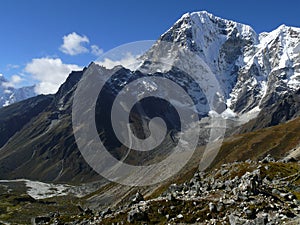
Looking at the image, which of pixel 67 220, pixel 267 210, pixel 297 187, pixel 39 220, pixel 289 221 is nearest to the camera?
pixel 289 221

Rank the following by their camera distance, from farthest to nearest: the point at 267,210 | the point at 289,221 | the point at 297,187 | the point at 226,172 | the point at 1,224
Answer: the point at 1,224
the point at 226,172
the point at 297,187
the point at 267,210
the point at 289,221

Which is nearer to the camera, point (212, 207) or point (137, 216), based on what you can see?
point (212, 207)

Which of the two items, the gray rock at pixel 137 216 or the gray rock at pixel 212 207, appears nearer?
the gray rock at pixel 212 207

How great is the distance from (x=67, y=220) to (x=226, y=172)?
1527 inches

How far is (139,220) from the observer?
49594 mm

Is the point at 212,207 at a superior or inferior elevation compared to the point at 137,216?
superior

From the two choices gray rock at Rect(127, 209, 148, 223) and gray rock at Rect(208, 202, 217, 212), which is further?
gray rock at Rect(127, 209, 148, 223)

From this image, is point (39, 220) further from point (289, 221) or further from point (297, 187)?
point (289, 221)

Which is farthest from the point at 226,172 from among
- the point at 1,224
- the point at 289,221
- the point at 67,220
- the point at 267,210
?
the point at 1,224

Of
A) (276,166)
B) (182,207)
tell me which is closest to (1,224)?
(276,166)

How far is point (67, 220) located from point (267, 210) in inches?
1773

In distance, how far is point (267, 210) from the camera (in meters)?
41.5

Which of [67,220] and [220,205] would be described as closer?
[220,205]

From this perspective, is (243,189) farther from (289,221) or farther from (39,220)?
(39,220)
